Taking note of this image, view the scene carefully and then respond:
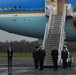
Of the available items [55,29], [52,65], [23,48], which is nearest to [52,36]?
[55,29]

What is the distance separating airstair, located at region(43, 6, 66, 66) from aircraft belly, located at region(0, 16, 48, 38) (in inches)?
27.7

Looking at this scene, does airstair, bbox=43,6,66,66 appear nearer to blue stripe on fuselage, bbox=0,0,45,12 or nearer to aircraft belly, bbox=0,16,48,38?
aircraft belly, bbox=0,16,48,38

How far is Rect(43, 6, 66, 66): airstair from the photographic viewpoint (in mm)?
31094

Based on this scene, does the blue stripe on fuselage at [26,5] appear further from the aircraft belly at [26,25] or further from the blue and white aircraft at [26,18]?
the aircraft belly at [26,25]

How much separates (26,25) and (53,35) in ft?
8.47

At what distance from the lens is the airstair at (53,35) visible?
31094mm

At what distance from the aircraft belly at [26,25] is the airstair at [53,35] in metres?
0.70

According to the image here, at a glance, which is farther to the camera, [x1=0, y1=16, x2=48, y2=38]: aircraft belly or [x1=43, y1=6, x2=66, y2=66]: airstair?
[x1=0, y1=16, x2=48, y2=38]: aircraft belly

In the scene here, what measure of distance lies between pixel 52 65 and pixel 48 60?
632 millimetres

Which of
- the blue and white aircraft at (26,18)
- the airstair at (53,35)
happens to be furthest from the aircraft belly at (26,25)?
the airstair at (53,35)

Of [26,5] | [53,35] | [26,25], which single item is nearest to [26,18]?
[26,25]

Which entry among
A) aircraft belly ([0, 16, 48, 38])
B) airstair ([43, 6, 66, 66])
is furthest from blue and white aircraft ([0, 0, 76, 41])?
airstair ([43, 6, 66, 66])

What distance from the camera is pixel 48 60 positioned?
30.7m

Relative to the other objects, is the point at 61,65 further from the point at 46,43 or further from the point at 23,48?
the point at 23,48
